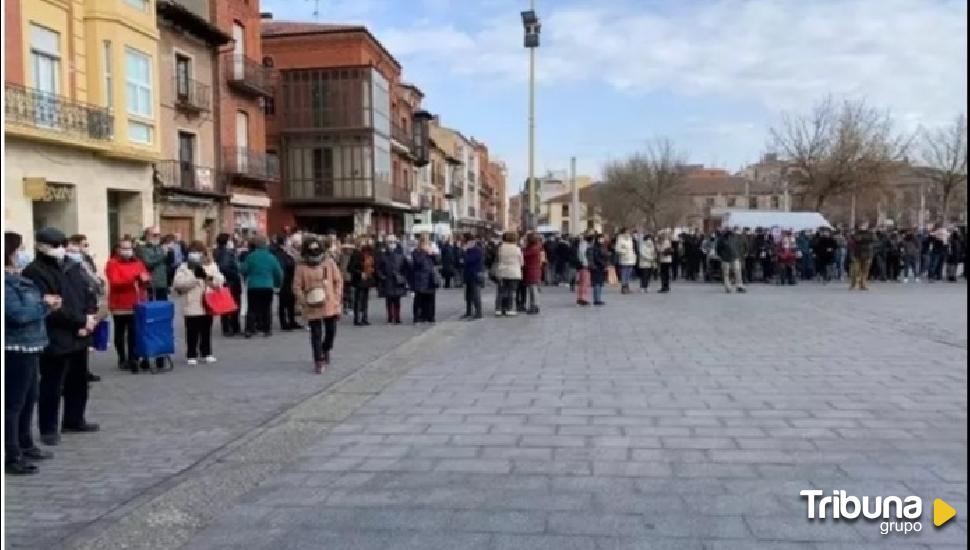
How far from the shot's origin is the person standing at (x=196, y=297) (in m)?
10.5

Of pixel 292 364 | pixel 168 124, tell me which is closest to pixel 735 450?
pixel 292 364

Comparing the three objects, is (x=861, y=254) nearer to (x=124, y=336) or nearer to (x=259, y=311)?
(x=259, y=311)

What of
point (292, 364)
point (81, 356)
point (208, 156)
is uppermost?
point (208, 156)

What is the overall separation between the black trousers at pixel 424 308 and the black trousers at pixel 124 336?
6.06 metres

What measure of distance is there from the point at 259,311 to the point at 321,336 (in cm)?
417

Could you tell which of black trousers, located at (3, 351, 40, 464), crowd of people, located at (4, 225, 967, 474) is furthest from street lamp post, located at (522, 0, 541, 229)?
black trousers, located at (3, 351, 40, 464)

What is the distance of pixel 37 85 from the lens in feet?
64.0

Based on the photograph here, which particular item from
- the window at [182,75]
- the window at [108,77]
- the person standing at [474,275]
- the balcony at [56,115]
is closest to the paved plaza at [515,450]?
the person standing at [474,275]

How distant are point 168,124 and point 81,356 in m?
23.1

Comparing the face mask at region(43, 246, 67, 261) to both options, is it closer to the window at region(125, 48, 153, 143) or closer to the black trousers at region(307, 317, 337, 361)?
Result: the black trousers at region(307, 317, 337, 361)

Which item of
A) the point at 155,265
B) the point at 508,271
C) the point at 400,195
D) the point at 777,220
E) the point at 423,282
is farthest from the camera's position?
the point at 400,195

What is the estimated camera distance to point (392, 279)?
15.3 metres

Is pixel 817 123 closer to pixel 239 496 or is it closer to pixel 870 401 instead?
pixel 870 401

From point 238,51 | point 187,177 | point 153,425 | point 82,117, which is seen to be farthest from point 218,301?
A: point 238,51
